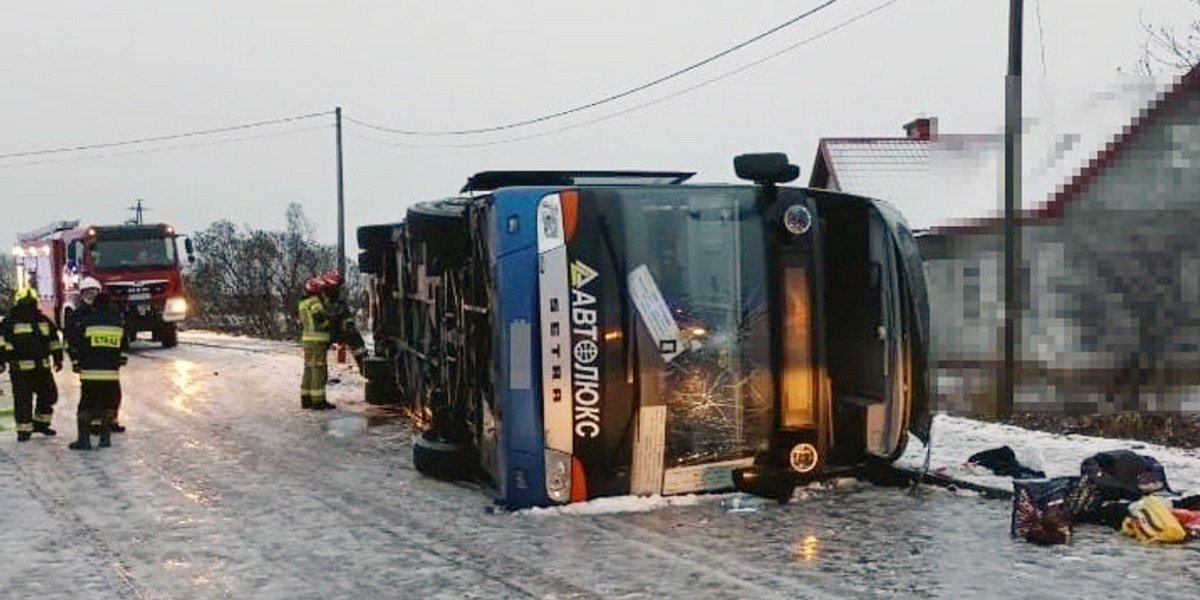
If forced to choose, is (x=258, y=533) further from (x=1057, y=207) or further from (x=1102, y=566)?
(x=1057, y=207)

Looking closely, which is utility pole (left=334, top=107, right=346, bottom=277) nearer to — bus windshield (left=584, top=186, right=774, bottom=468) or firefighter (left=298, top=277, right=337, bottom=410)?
firefighter (left=298, top=277, right=337, bottom=410)

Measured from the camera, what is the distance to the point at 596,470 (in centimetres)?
680

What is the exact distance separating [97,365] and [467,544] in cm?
551

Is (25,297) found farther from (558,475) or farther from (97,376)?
(558,475)

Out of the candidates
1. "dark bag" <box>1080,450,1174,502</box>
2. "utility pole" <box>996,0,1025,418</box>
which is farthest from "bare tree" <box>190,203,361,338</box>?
"dark bag" <box>1080,450,1174,502</box>

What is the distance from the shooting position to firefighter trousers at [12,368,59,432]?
36.1ft

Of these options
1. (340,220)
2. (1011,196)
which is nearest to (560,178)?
(1011,196)

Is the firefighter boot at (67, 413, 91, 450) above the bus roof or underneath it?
underneath

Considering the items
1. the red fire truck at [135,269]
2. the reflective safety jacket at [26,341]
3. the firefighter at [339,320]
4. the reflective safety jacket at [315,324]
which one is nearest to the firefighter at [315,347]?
the reflective safety jacket at [315,324]

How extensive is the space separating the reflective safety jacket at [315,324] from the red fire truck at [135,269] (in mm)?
11357

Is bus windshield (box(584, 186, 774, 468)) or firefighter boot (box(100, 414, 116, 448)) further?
firefighter boot (box(100, 414, 116, 448))

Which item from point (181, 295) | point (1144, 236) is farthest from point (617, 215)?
point (181, 295)

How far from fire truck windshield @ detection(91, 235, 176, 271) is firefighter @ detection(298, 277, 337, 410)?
11.5m

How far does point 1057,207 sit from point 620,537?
32.6 ft
